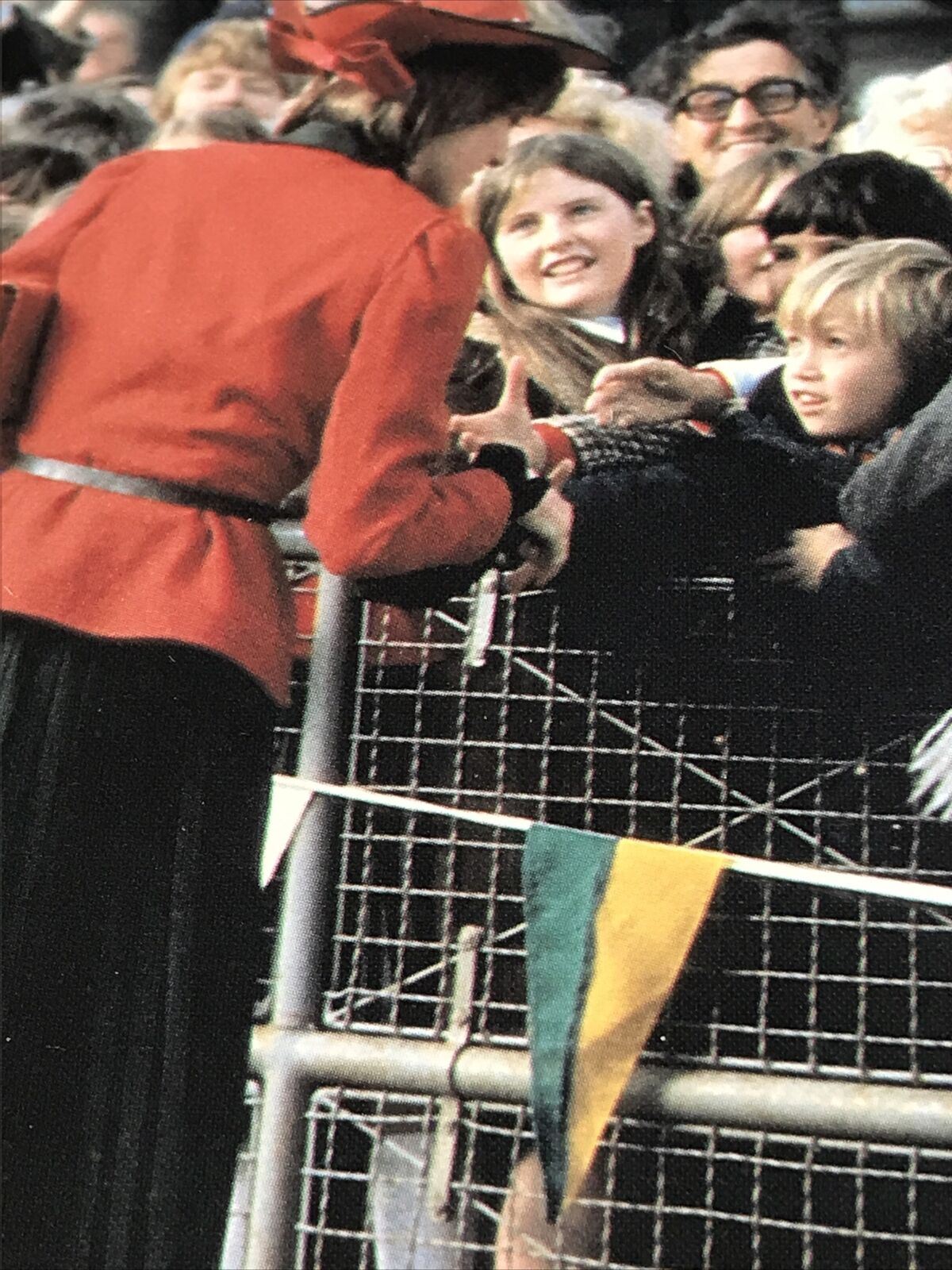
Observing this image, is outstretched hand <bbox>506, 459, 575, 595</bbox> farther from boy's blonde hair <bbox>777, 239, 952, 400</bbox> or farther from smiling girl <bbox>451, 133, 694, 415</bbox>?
boy's blonde hair <bbox>777, 239, 952, 400</bbox>

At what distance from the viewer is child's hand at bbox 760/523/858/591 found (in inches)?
40.2

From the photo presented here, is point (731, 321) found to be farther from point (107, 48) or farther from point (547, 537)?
point (107, 48)

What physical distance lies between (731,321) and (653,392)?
0.24ft

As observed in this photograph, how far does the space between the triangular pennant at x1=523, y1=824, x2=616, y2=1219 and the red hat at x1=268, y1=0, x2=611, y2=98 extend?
0.56 meters

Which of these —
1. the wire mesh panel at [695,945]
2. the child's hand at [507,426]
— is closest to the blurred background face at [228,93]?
the child's hand at [507,426]

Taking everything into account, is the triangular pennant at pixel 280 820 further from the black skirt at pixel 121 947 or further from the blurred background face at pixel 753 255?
the blurred background face at pixel 753 255

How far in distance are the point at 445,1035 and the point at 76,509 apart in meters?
0.45

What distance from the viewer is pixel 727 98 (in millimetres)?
1153

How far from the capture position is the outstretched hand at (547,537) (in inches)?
42.1

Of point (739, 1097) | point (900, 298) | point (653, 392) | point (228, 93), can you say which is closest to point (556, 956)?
point (739, 1097)

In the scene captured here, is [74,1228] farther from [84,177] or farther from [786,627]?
[84,177]

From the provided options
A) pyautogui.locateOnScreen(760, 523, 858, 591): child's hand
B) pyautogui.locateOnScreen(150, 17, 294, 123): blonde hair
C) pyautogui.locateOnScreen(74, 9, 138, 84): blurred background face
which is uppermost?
pyautogui.locateOnScreen(74, 9, 138, 84): blurred background face

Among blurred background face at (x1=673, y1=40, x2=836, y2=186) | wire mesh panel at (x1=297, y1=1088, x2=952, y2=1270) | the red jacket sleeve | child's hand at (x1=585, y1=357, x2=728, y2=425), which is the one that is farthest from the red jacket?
wire mesh panel at (x1=297, y1=1088, x2=952, y2=1270)

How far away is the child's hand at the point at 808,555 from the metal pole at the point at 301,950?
31 centimetres
